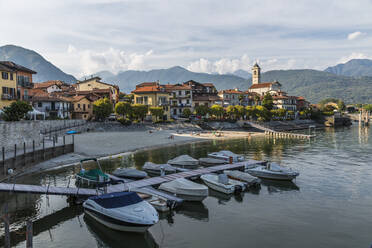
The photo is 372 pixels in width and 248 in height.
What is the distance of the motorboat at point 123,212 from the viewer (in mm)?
18891

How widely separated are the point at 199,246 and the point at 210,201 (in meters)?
8.93

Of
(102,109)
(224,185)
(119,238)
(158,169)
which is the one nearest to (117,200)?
(119,238)

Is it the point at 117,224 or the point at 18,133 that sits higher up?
the point at 18,133

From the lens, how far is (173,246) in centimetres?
1806

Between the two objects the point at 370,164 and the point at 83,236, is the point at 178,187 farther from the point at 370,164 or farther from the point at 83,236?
the point at 370,164

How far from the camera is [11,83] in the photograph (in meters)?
55.7

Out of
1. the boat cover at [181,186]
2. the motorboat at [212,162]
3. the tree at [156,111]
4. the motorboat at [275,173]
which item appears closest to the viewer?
the boat cover at [181,186]

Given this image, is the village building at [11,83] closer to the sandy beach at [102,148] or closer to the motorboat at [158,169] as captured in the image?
the sandy beach at [102,148]

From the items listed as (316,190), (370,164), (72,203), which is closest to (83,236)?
(72,203)

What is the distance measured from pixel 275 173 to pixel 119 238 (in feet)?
69.4

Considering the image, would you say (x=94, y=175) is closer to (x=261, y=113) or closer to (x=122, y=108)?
(x=122, y=108)

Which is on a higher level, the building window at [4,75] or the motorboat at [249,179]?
the building window at [4,75]

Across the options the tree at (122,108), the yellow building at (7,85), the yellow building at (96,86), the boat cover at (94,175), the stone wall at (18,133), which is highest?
the yellow building at (96,86)

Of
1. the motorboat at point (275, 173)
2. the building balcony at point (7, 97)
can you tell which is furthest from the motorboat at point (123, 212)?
the building balcony at point (7, 97)
